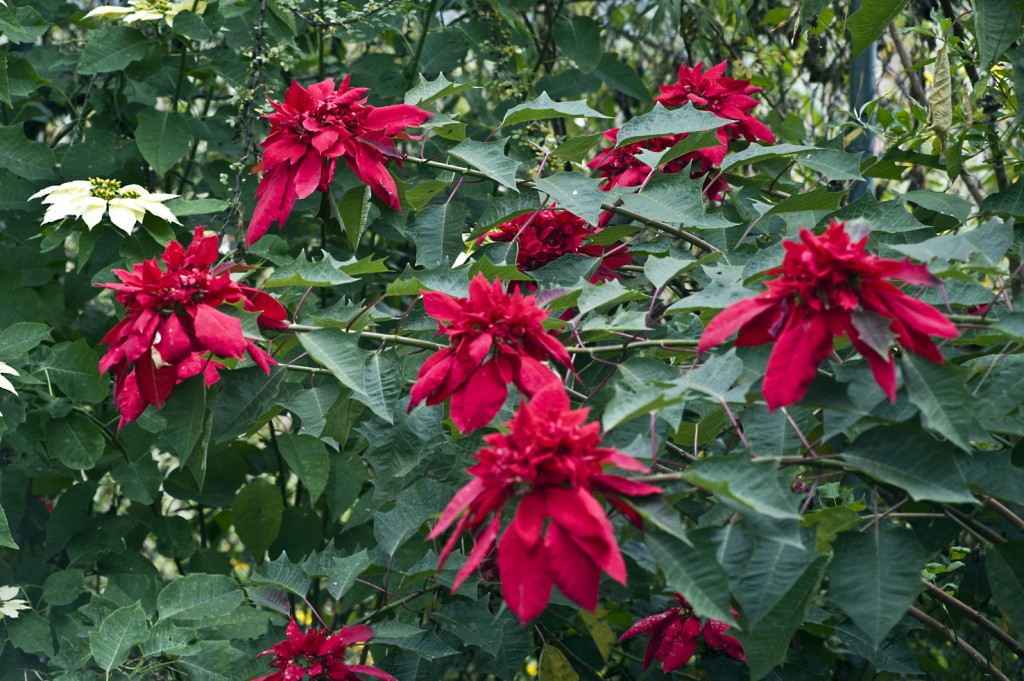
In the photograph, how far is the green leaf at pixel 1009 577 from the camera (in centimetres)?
80

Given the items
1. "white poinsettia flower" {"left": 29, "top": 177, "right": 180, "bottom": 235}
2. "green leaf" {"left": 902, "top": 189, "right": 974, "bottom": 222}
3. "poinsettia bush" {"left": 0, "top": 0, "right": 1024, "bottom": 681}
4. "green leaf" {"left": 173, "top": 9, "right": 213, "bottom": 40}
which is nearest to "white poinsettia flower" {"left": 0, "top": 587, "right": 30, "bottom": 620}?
"poinsettia bush" {"left": 0, "top": 0, "right": 1024, "bottom": 681}

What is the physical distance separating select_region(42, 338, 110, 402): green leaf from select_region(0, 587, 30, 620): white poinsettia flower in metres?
0.31

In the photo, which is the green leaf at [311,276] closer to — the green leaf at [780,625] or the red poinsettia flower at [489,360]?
the red poinsettia flower at [489,360]

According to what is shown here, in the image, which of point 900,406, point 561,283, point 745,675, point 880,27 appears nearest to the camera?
point 900,406

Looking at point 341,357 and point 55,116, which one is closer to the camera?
point 341,357

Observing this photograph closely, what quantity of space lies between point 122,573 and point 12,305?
18.7 inches

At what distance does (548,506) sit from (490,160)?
1.62ft

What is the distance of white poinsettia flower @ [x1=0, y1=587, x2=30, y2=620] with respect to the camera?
1.39 m

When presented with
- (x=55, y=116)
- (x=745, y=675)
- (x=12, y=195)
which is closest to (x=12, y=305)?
(x=12, y=195)

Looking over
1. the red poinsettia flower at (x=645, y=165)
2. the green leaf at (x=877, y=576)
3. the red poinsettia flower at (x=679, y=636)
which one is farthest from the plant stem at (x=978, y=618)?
the red poinsettia flower at (x=645, y=165)

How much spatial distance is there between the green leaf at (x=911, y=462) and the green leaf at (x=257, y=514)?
110 centimetres

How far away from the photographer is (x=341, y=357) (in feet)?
2.87

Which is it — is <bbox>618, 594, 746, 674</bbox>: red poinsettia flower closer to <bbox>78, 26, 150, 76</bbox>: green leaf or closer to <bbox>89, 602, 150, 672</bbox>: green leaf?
<bbox>89, 602, 150, 672</bbox>: green leaf

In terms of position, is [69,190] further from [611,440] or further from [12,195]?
[611,440]
